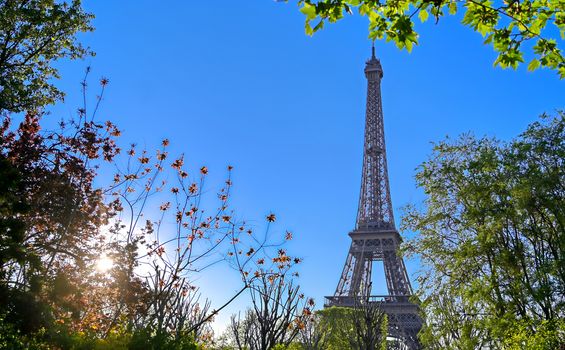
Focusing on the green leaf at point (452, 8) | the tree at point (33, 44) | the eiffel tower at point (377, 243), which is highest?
the eiffel tower at point (377, 243)

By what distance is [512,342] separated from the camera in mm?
15688

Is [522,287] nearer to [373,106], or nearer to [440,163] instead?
[440,163]

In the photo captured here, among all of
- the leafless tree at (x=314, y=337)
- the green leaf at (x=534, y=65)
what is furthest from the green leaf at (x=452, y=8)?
the leafless tree at (x=314, y=337)

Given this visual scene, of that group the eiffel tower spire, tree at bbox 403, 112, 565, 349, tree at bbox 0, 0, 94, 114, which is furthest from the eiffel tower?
tree at bbox 0, 0, 94, 114

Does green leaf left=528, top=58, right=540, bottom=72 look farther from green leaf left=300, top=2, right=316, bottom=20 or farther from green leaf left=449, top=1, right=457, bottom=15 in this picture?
green leaf left=300, top=2, right=316, bottom=20

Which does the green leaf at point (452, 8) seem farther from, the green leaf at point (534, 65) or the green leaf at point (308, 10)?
the green leaf at point (308, 10)

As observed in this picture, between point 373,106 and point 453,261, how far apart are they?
5191 centimetres

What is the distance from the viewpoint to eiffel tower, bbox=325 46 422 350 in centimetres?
5141

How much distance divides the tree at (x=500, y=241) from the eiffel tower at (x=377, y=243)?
26.8m

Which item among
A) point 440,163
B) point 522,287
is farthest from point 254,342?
point 440,163

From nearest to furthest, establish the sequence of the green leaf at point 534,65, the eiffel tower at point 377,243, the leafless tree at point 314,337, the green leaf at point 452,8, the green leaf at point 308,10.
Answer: the green leaf at point 308,10 → the green leaf at point 452,8 → the green leaf at point 534,65 → the leafless tree at point 314,337 → the eiffel tower at point 377,243

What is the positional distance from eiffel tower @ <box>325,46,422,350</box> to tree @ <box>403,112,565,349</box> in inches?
1057

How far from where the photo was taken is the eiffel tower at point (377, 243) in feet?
169

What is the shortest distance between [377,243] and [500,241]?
1595 inches
